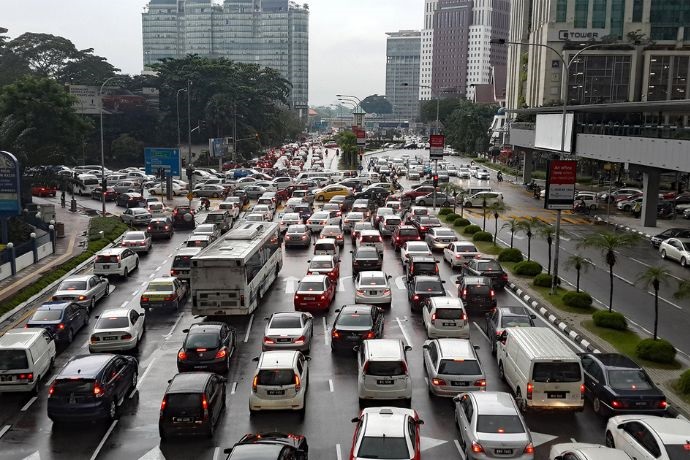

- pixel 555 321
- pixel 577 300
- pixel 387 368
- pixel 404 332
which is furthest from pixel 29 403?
pixel 577 300

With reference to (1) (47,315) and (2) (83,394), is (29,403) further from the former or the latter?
(1) (47,315)

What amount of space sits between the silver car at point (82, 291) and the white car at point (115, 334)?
4.96 meters

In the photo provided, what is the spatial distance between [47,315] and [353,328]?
35.0 feet

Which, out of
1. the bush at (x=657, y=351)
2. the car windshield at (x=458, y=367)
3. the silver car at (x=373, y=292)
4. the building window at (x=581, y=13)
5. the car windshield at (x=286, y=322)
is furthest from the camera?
the building window at (x=581, y=13)

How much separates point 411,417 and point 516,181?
74.8 meters

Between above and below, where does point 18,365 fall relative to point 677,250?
below

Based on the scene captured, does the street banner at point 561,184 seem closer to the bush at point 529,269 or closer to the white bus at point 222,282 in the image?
the bush at point 529,269

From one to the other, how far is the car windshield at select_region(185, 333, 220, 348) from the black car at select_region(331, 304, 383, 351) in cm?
380

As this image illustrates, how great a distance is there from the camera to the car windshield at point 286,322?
2258 centimetres

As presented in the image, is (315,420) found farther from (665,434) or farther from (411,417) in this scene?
(665,434)

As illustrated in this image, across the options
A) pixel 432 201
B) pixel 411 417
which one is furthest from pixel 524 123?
pixel 411 417

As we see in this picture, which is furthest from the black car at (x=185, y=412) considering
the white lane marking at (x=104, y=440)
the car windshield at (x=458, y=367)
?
the car windshield at (x=458, y=367)

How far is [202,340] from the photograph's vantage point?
68.6ft

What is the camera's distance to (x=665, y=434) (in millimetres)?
13742
